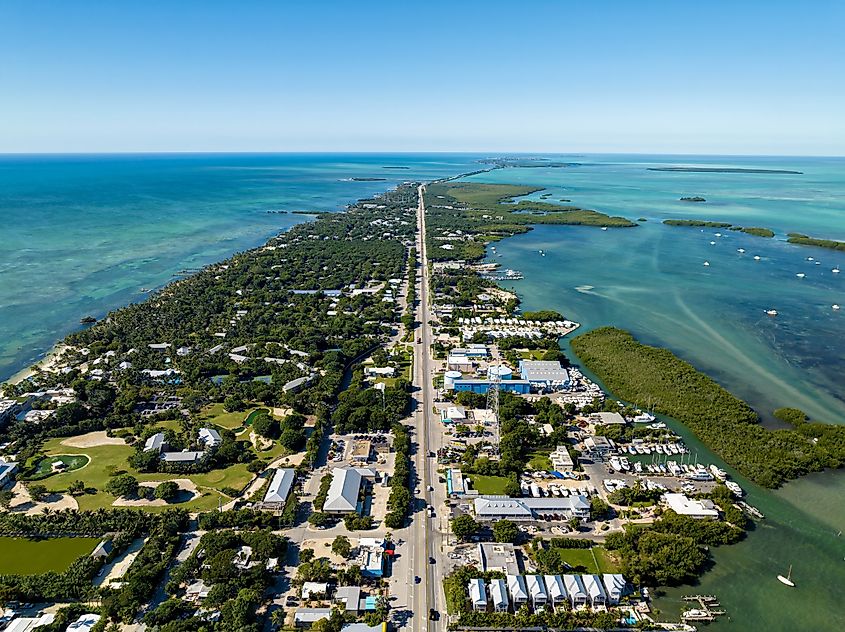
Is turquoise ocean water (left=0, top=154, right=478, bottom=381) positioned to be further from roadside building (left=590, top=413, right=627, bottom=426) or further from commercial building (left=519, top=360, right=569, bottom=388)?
roadside building (left=590, top=413, right=627, bottom=426)

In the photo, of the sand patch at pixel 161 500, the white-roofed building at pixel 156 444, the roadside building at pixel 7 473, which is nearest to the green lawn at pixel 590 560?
the sand patch at pixel 161 500

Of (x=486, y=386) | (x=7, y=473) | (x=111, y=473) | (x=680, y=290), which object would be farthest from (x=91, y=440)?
(x=680, y=290)

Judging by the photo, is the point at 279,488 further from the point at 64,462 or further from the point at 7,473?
Answer: the point at 7,473

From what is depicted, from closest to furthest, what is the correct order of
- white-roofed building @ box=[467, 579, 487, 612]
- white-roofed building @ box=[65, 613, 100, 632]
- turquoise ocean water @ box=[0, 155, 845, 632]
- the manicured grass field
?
white-roofed building @ box=[65, 613, 100, 632], white-roofed building @ box=[467, 579, 487, 612], turquoise ocean water @ box=[0, 155, 845, 632], the manicured grass field

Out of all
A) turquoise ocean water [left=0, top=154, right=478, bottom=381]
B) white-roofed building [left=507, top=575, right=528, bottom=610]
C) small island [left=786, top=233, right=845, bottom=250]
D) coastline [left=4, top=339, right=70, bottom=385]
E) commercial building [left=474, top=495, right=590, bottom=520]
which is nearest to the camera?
white-roofed building [left=507, top=575, right=528, bottom=610]

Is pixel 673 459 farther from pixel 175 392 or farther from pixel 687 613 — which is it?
pixel 175 392

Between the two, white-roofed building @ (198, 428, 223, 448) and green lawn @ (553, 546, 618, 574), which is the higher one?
white-roofed building @ (198, 428, 223, 448)

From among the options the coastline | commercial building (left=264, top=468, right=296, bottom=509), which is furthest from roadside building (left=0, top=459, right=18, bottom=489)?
commercial building (left=264, top=468, right=296, bottom=509)
